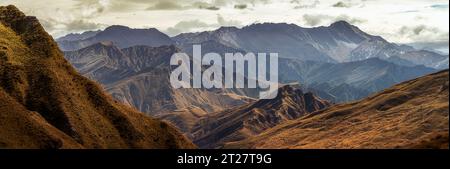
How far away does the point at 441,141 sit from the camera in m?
166
